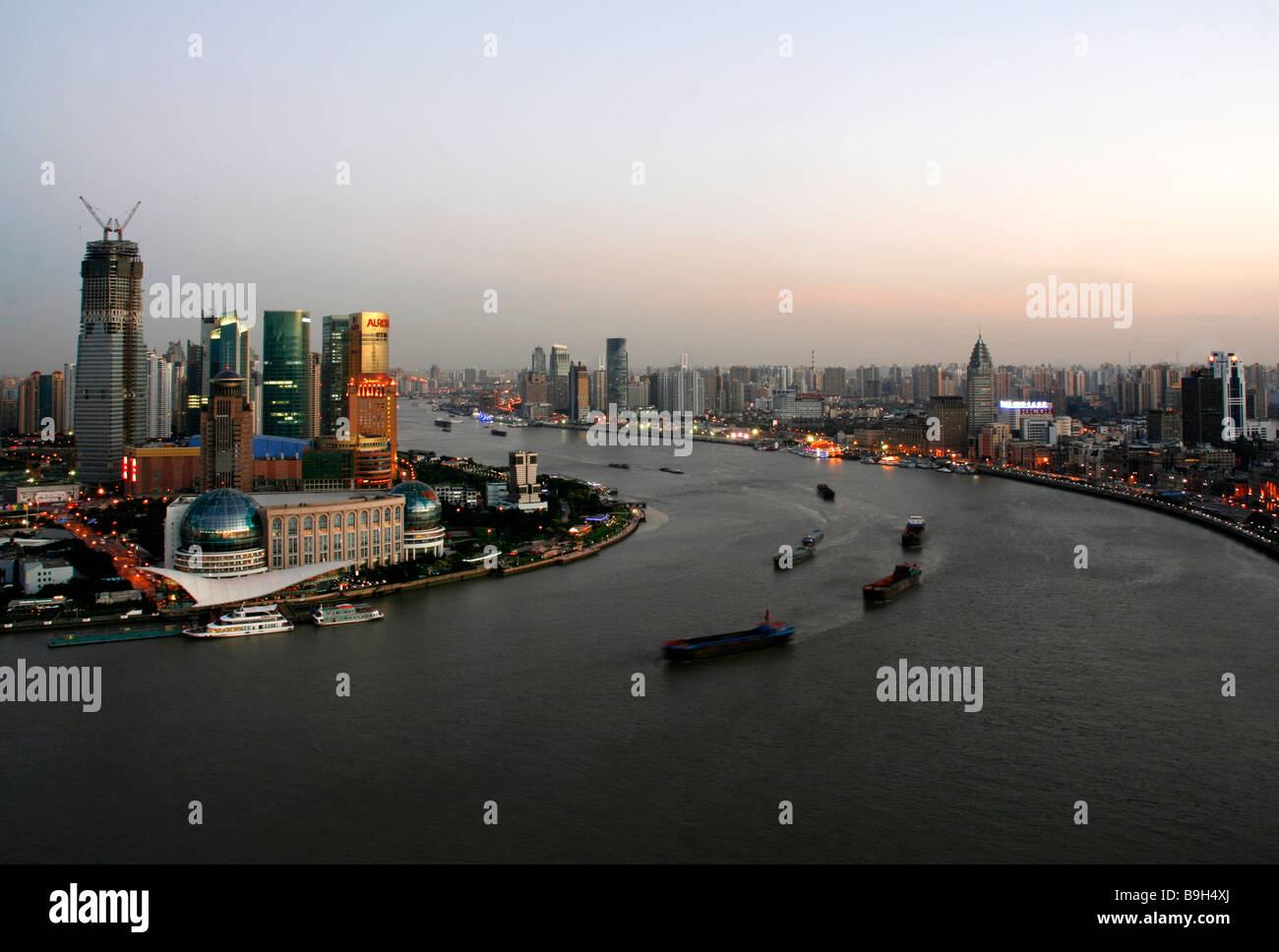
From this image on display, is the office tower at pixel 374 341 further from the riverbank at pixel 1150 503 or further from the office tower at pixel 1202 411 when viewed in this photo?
the office tower at pixel 1202 411

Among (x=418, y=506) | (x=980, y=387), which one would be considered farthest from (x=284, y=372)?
(x=980, y=387)

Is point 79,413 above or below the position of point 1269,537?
above

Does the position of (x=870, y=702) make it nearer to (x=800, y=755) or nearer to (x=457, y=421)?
(x=800, y=755)

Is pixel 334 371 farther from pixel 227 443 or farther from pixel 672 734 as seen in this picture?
pixel 672 734
